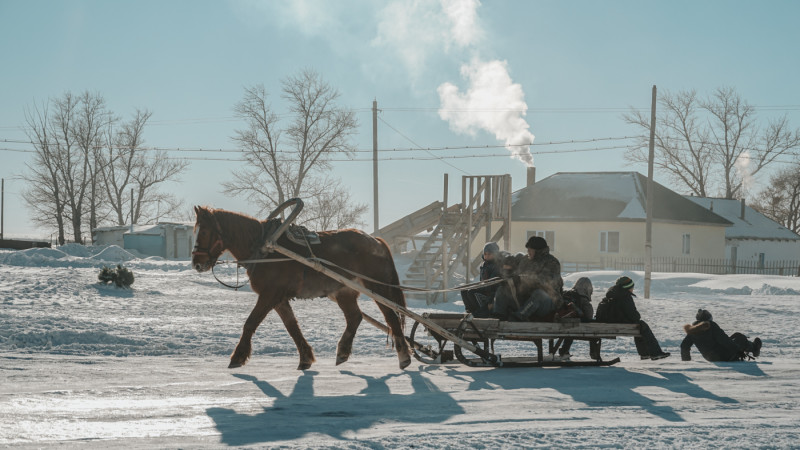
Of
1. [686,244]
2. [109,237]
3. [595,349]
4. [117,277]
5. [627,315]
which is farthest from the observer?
[109,237]

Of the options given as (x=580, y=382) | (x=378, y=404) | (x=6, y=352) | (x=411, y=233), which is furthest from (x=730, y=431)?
(x=411, y=233)

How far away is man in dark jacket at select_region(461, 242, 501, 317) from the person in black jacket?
1.55 m

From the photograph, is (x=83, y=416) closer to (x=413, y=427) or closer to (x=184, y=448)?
(x=184, y=448)

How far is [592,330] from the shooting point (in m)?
9.20

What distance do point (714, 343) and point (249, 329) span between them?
20.6 feet

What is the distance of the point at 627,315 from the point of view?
380 inches

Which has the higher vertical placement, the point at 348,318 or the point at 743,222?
the point at 743,222

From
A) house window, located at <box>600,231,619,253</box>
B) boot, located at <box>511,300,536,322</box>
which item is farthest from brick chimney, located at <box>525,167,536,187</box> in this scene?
boot, located at <box>511,300,536,322</box>

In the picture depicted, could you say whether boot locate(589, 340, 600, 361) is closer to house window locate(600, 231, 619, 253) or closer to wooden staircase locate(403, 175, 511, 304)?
wooden staircase locate(403, 175, 511, 304)

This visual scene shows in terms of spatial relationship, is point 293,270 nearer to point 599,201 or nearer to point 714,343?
point 714,343

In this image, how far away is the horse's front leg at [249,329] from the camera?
882 cm

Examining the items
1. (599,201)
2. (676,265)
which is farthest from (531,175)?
(676,265)

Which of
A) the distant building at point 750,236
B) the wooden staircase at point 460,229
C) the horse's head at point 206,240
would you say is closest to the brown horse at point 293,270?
the horse's head at point 206,240

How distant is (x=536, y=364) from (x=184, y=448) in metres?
5.15
